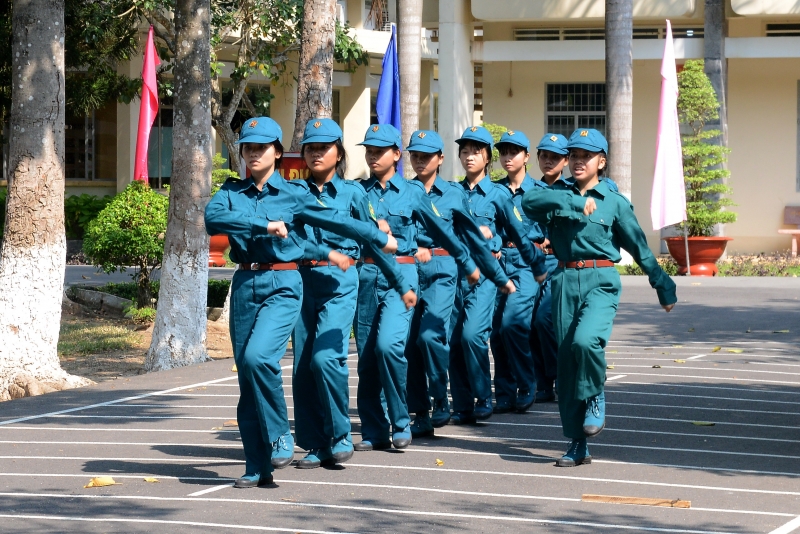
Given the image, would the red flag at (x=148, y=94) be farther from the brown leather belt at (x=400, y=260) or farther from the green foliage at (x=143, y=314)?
the brown leather belt at (x=400, y=260)

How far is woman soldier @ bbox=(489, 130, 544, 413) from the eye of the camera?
9656 millimetres

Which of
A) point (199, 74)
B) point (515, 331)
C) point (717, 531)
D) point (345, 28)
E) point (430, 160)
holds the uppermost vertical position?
point (345, 28)

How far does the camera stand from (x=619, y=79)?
69.6ft

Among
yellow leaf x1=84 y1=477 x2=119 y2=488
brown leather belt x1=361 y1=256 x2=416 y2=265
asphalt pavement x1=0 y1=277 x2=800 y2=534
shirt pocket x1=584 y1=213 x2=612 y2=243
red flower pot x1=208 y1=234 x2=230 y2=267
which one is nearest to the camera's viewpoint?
asphalt pavement x1=0 y1=277 x2=800 y2=534

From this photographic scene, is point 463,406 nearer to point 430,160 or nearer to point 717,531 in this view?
point 430,160

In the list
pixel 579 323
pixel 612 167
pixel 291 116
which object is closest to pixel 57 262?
pixel 579 323

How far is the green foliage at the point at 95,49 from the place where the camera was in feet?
66.5

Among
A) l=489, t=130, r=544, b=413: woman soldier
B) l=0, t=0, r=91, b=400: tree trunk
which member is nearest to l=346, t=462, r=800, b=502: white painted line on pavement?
l=489, t=130, r=544, b=413: woman soldier

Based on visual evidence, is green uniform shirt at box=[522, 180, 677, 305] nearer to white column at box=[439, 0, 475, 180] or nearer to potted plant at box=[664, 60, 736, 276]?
potted plant at box=[664, 60, 736, 276]

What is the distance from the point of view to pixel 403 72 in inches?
831

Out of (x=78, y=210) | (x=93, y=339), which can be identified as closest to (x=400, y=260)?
(x=93, y=339)

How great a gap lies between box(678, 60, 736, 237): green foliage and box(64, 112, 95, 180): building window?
13.2 m

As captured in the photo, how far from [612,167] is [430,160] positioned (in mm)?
13307

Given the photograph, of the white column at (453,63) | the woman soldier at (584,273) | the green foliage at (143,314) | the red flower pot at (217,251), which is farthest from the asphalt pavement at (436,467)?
the white column at (453,63)
